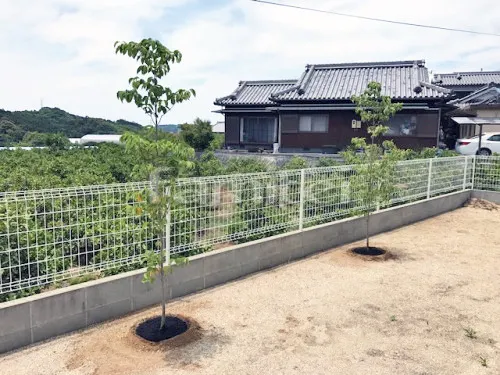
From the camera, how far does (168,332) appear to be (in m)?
3.72

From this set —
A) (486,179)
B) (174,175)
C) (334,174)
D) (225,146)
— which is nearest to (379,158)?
(334,174)

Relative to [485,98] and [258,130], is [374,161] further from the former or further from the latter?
[485,98]

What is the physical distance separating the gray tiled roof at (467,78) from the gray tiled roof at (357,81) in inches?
561

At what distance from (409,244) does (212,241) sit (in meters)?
3.67

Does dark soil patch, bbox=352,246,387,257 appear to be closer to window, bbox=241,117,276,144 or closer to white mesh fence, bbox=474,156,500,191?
white mesh fence, bbox=474,156,500,191

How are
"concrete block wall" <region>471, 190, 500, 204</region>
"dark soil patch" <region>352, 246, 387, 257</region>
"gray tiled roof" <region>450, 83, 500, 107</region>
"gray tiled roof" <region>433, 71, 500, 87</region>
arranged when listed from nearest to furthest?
"dark soil patch" <region>352, 246, 387, 257</region>, "concrete block wall" <region>471, 190, 500, 204</region>, "gray tiled roof" <region>450, 83, 500, 107</region>, "gray tiled roof" <region>433, 71, 500, 87</region>

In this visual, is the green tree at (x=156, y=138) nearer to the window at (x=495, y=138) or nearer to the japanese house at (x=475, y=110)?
the japanese house at (x=475, y=110)

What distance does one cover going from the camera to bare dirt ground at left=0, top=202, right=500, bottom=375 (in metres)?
3.23

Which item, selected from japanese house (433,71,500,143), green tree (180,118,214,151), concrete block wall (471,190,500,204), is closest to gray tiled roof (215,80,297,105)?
green tree (180,118,214,151)

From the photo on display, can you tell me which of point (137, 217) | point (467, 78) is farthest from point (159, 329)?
point (467, 78)

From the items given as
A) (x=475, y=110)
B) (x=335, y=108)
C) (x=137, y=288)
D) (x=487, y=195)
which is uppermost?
(x=475, y=110)

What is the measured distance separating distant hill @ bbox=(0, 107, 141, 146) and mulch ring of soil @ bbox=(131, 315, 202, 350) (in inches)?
1298

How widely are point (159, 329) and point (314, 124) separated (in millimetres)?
17416

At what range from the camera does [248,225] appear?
541 centimetres
